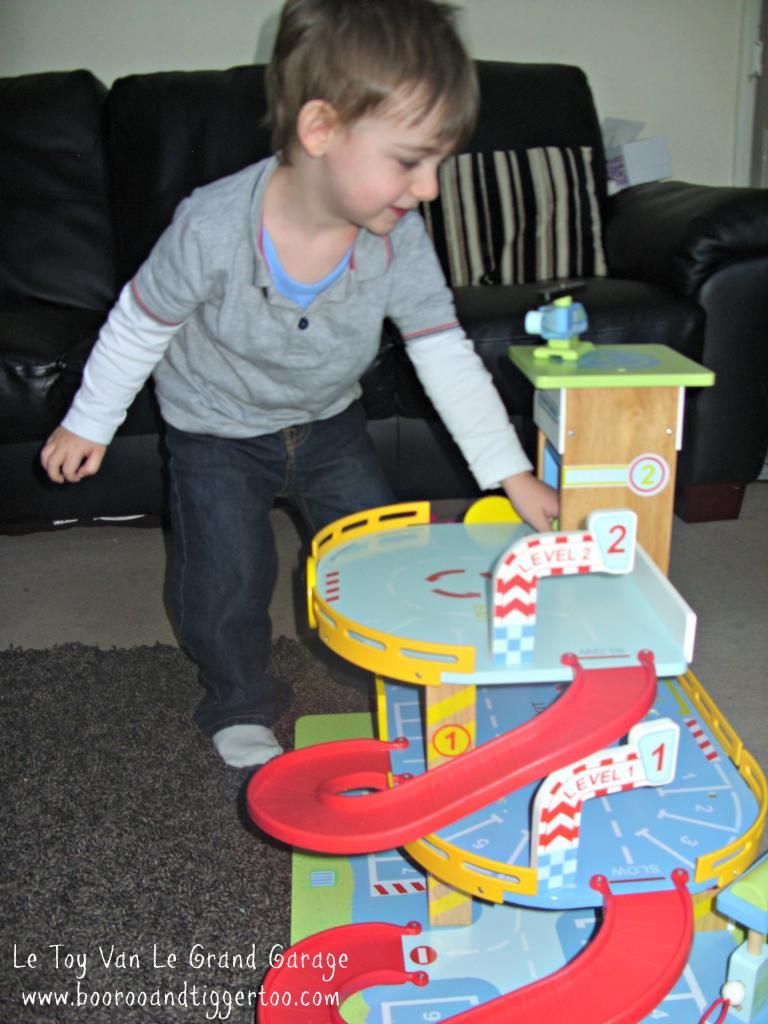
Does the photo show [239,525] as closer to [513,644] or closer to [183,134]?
[513,644]

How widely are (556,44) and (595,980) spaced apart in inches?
88.5

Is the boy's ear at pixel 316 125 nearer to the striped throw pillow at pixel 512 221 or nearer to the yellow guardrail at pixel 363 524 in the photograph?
the yellow guardrail at pixel 363 524

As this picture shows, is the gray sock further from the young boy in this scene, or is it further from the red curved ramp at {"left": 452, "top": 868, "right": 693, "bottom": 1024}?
the red curved ramp at {"left": 452, "top": 868, "right": 693, "bottom": 1024}

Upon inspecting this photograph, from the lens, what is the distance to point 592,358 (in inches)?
42.3

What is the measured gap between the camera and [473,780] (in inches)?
32.5

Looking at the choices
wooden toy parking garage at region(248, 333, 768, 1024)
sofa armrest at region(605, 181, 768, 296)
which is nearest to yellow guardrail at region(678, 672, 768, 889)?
wooden toy parking garage at region(248, 333, 768, 1024)

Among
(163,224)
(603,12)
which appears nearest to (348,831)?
(163,224)

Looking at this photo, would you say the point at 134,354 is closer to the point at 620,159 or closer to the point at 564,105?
the point at 564,105

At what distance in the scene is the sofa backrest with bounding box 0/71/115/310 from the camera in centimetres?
209

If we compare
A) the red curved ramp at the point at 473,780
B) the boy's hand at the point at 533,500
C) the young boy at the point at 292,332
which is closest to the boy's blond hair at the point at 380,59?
the young boy at the point at 292,332

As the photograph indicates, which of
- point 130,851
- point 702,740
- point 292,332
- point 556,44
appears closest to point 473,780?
point 702,740

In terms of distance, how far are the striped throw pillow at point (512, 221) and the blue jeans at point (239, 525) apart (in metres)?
0.88

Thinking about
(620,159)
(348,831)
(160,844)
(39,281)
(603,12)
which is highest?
(603,12)

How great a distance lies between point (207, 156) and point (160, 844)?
1.49 m
